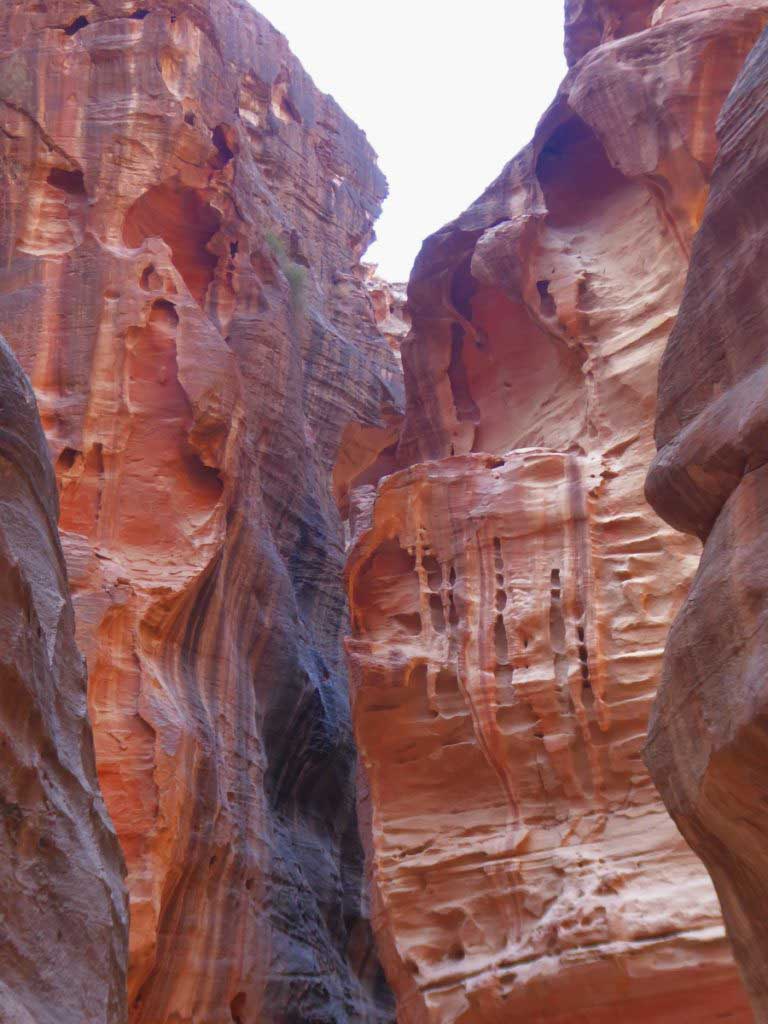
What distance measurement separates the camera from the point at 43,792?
6082mm

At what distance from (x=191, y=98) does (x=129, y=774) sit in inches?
367

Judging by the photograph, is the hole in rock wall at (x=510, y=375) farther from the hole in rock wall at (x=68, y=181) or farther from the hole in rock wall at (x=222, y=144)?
the hole in rock wall at (x=68, y=181)

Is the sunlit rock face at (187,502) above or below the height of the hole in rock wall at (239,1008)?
above

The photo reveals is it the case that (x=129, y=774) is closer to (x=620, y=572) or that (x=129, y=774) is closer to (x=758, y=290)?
(x=620, y=572)

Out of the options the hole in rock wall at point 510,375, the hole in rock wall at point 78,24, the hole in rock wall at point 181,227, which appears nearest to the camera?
the hole in rock wall at point 510,375

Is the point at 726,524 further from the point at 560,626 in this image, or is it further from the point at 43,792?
the point at 560,626

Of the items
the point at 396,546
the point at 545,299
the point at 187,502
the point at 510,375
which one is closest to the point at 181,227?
the point at 187,502

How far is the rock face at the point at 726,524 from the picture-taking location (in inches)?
231

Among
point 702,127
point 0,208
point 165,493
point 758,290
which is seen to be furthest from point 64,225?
point 758,290

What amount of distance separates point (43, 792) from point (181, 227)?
42.4 feet

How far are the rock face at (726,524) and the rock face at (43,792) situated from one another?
2.89m

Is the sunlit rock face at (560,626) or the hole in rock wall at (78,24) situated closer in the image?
the sunlit rock face at (560,626)

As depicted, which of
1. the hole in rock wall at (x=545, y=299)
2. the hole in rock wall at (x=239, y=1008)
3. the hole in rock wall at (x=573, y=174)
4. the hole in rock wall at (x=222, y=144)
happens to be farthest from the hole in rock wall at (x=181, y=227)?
the hole in rock wall at (x=239, y=1008)

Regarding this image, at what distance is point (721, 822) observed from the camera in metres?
6.38
